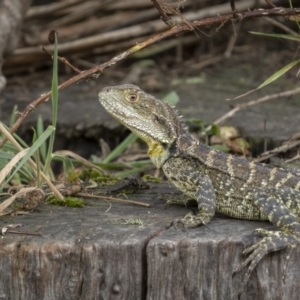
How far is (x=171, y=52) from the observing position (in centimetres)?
1396

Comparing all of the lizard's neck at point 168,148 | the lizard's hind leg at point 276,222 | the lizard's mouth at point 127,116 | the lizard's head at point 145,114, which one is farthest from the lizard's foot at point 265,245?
the lizard's mouth at point 127,116

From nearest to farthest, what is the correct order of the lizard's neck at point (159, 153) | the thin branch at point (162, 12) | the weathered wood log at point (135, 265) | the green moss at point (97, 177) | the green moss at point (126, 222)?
the weathered wood log at point (135, 265) < the green moss at point (126, 222) < the thin branch at point (162, 12) < the lizard's neck at point (159, 153) < the green moss at point (97, 177)

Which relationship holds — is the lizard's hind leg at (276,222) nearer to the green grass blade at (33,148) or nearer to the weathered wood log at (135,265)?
the weathered wood log at (135,265)

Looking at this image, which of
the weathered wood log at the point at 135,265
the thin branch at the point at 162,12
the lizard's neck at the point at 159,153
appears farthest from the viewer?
the lizard's neck at the point at 159,153

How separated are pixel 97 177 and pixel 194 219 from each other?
6.93 ft

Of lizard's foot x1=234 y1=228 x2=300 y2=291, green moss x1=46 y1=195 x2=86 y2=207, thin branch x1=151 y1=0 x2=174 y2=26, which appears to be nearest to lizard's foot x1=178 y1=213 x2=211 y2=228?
lizard's foot x1=234 y1=228 x2=300 y2=291

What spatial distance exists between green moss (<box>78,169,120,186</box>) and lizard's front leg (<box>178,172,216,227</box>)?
1.34m

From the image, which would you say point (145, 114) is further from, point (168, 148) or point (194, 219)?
point (194, 219)

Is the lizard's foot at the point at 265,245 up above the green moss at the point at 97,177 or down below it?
above

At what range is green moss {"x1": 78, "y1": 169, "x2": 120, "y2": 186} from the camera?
7.86m

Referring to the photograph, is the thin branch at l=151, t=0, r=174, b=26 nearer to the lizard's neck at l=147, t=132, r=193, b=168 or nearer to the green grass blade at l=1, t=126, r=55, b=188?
the lizard's neck at l=147, t=132, r=193, b=168

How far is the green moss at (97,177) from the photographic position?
7.86 meters

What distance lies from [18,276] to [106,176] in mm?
2331

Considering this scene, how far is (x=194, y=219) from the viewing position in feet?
20.2
